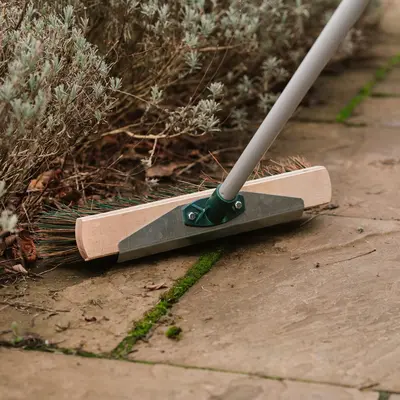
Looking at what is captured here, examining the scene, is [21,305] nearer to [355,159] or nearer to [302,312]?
[302,312]

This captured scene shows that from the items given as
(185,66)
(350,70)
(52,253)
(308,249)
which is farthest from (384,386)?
(350,70)

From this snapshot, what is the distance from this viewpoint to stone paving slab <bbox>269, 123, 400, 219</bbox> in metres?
3.06

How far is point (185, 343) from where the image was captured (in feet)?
6.89

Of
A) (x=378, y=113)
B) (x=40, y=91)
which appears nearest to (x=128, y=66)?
(x=40, y=91)

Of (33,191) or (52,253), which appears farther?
(33,191)

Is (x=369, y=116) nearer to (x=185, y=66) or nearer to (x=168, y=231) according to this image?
(x=185, y=66)

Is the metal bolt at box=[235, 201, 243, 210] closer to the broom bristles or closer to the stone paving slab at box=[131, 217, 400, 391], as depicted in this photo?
the stone paving slab at box=[131, 217, 400, 391]

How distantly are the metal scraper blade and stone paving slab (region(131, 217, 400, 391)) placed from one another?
0.27ft

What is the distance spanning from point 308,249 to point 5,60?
108cm

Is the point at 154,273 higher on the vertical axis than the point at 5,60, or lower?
lower

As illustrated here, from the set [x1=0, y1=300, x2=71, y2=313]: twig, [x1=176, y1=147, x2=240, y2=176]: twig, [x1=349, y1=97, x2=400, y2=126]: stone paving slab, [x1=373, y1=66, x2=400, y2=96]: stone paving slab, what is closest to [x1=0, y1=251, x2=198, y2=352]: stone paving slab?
[x1=0, y1=300, x2=71, y2=313]: twig

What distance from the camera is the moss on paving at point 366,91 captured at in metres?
4.17

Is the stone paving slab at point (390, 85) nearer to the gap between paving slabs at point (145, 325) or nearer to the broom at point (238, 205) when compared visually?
the broom at point (238, 205)

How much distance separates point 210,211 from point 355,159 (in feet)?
3.74
